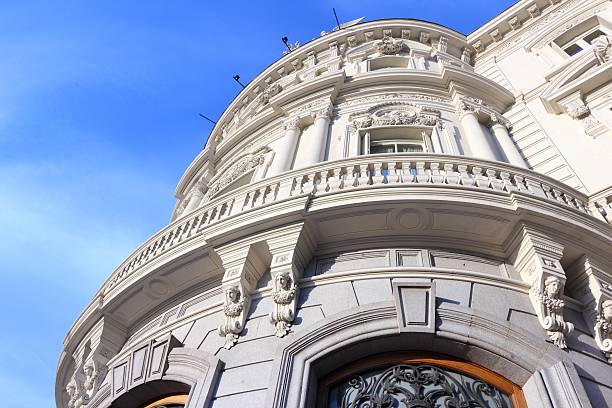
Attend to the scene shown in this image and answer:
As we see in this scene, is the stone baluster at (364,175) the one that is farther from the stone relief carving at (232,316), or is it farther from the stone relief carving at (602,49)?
the stone relief carving at (602,49)

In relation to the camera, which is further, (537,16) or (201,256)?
(537,16)

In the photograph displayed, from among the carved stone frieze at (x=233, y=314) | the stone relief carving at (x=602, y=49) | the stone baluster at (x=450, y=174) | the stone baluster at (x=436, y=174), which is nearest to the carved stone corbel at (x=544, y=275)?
the stone baluster at (x=450, y=174)

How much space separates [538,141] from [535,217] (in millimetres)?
6123

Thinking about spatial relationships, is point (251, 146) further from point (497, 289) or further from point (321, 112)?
point (497, 289)

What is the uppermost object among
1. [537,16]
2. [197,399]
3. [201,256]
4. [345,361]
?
[537,16]

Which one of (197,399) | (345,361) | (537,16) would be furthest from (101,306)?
(537,16)

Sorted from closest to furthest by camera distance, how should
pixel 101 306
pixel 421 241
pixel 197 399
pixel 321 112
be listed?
1. pixel 197 399
2. pixel 421 241
3. pixel 101 306
4. pixel 321 112

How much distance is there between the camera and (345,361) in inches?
282

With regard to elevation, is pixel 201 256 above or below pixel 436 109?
below

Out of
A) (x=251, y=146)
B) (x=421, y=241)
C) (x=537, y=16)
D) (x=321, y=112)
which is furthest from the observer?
(x=537, y=16)

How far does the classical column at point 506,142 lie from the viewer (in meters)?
12.2

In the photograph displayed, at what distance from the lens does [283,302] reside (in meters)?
7.70

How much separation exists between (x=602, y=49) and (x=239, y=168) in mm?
11113

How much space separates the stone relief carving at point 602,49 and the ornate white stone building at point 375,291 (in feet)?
10.4
